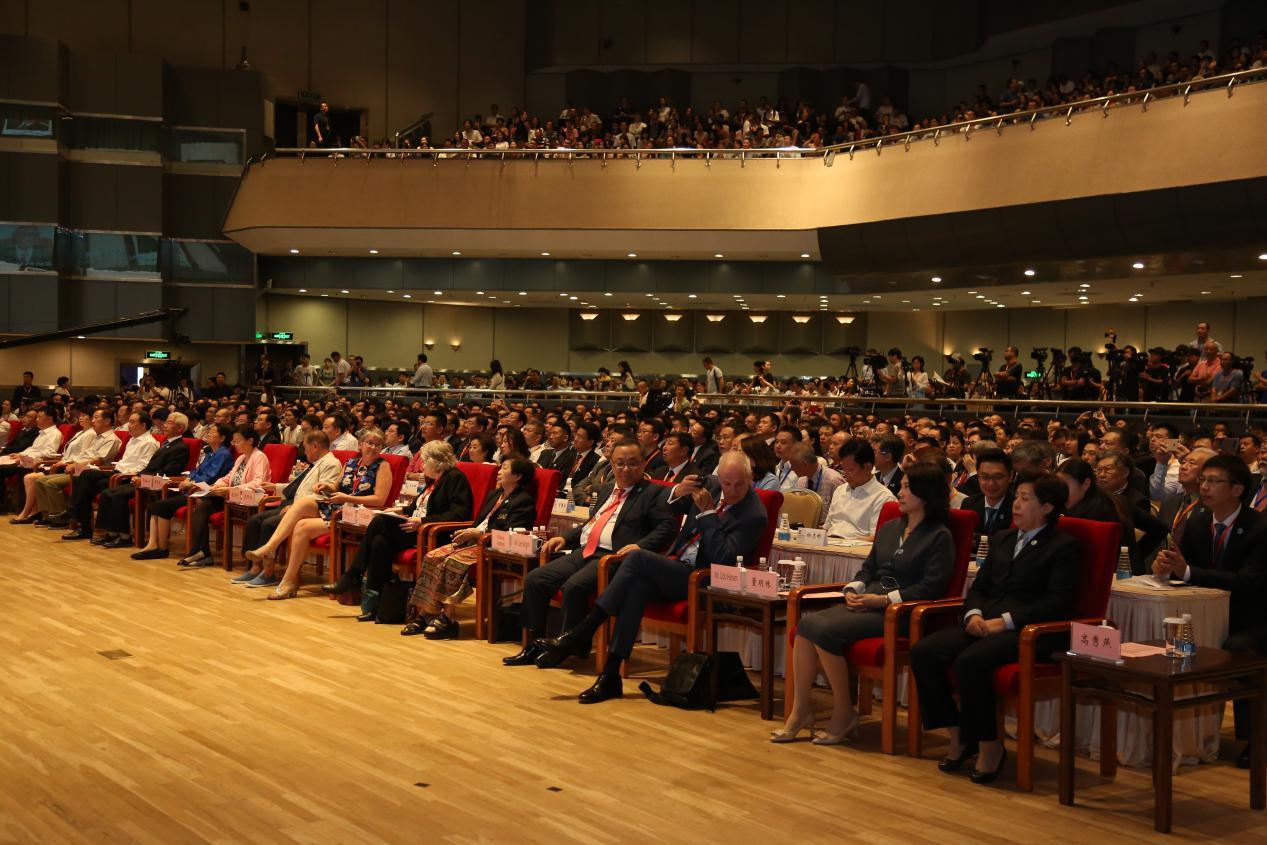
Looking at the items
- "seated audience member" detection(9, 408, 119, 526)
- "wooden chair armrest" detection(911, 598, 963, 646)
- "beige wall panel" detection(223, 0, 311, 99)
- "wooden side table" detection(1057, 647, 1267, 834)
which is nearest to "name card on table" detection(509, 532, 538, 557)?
"wooden chair armrest" detection(911, 598, 963, 646)

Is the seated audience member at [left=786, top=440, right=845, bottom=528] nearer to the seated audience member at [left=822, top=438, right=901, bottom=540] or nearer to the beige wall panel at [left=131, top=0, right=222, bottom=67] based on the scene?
the seated audience member at [left=822, top=438, right=901, bottom=540]

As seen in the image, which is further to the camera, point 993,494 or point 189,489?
point 189,489

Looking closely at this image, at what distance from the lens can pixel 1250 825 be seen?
4.07 metres

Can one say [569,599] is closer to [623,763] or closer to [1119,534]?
[623,763]

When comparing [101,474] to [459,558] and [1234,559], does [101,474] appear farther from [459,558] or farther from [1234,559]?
[1234,559]

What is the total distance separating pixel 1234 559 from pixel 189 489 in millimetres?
7983

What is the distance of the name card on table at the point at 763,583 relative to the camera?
529 cm

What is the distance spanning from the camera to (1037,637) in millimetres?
4465

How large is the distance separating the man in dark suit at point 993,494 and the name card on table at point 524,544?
2324 millimetres

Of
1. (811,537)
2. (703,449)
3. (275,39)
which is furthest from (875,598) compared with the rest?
(275,39)

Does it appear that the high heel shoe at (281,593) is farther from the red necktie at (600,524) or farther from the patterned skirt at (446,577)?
the red necktie at (600,524)

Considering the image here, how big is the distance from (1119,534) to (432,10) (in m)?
25.1

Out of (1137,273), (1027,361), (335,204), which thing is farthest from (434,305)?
(1137,273)

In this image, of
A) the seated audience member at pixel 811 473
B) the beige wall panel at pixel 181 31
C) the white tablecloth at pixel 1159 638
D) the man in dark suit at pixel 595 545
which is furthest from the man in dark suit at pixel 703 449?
the beige wall panel at pixel 181 31
